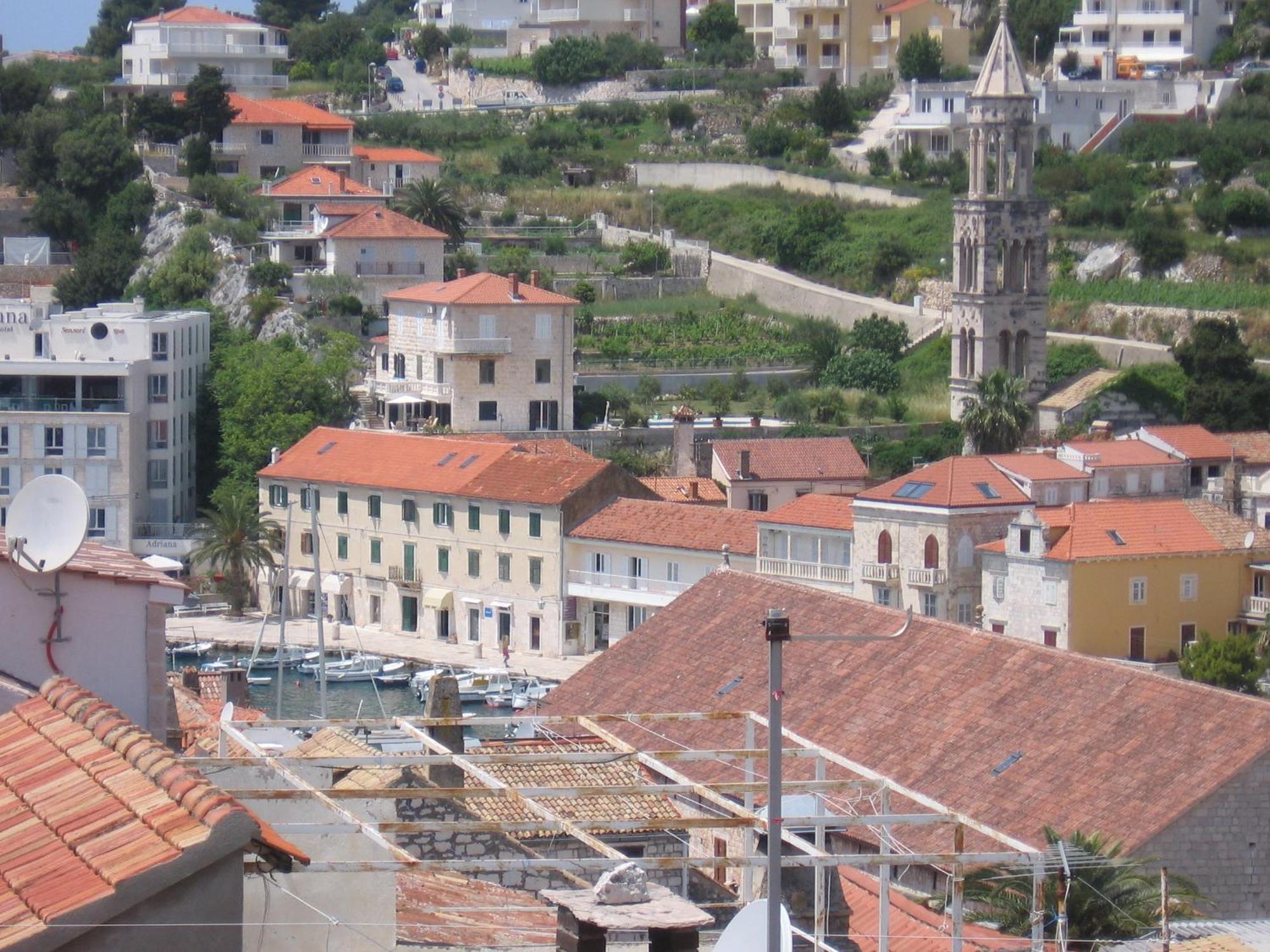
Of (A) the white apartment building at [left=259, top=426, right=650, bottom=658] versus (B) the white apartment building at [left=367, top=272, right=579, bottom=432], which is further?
(B) the white apartment building at [left=367, top=272, right=579, bottom=432]

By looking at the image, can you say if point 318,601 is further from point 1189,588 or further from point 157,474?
point 1189,588

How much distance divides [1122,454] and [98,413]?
26264 mm

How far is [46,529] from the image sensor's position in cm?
1354

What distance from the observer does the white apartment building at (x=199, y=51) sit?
97188 mm

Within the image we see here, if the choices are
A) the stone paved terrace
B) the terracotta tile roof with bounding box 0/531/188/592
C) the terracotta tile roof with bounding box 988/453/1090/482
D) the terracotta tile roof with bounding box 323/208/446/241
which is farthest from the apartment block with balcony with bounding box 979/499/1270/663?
the terracotta tile roof with bounding box 0/531/188/592

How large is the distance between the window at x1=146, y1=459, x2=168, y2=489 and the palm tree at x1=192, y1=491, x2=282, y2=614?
3.65 meters

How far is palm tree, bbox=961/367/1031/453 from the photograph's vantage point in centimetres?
7019

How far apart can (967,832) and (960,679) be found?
6.53 meters

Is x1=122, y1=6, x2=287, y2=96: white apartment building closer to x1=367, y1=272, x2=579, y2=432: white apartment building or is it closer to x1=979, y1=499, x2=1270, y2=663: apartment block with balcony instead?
x1=367, y1=272, x2=579, y2=432: white apartment building

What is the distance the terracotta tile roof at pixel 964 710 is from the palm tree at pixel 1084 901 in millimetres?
2925

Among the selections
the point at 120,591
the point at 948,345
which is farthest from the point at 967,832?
the point at 948,345

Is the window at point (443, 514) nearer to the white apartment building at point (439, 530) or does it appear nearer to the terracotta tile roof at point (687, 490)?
the white apartment building at point (439, 530)

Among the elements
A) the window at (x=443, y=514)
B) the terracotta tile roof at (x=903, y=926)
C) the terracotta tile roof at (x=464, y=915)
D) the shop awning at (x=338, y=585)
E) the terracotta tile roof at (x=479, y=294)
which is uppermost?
the terracotta tile roof at (x=464, y=915)

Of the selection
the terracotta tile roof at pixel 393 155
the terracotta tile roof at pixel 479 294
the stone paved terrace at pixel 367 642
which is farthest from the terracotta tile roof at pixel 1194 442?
the terracotta tile roof at pixel 393 155
